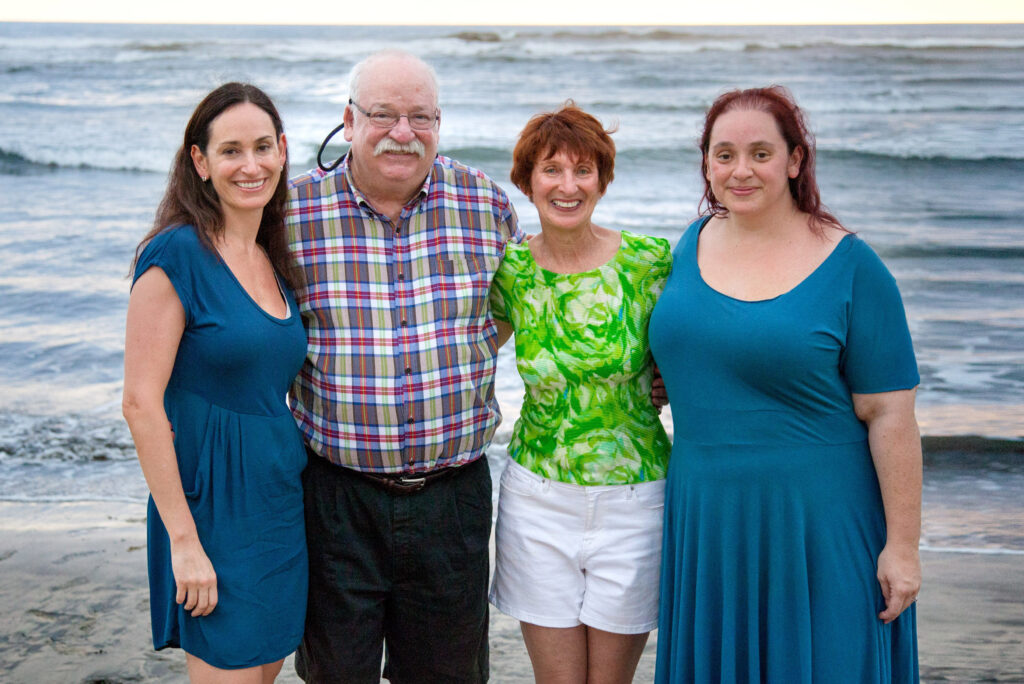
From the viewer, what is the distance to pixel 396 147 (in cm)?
271

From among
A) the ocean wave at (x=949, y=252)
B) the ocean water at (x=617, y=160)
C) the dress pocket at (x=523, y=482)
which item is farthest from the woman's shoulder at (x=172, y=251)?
the ocean wave at (x=949, y=252)

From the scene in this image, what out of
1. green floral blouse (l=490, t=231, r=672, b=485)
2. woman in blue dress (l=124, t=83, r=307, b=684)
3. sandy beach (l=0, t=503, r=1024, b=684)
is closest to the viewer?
woman in blue dress (l=124, t=83, r=307, b=684)

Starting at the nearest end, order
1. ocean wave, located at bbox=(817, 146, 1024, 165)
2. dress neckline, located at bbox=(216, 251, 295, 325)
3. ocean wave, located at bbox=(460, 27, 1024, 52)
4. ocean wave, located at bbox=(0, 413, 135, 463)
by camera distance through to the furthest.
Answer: dress neckline, located at bbox=(216, 251, 295, 325)
ocean wave, located at bbox=(0, 413, 135, 463)
ocean wave, located at bbox=(817, 146, 1024, 165)
ocean wave, located at bbox=(460, 27, 1024, 52)

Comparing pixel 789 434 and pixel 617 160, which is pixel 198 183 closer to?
pixel 789 434

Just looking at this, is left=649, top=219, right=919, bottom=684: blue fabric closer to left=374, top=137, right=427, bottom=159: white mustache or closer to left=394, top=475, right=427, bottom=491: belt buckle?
left=394, top=475, right=427, bottom=491: belt buckle

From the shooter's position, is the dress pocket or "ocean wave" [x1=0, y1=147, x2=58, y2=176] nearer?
the dress pocket

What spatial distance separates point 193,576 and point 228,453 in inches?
12.1

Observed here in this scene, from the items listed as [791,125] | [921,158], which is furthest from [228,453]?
[921,158]

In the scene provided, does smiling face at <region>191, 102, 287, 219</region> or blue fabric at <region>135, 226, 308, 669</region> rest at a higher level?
smiling face at <region>191, 102, 287, 219</region>

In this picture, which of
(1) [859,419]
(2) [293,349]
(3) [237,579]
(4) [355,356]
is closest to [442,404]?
(4) [355,356]

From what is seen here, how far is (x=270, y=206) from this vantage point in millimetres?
2682

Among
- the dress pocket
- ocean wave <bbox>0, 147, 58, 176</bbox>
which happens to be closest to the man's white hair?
the dress pocket

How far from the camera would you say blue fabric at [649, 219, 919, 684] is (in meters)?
2.32

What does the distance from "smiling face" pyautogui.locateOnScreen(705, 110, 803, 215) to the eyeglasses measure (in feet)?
2.78
